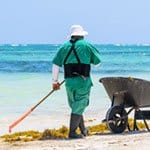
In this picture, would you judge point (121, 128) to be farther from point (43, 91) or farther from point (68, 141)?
point (43, 91)

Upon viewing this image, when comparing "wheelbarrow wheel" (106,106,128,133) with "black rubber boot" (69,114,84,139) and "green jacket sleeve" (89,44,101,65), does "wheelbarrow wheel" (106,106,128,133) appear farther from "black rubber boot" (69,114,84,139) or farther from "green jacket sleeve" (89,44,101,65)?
"green jacket sleeve" (89,44,101,65)

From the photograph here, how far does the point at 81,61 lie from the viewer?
939 cm

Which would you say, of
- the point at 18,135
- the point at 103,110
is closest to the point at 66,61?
the point at 18,135

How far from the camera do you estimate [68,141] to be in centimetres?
930

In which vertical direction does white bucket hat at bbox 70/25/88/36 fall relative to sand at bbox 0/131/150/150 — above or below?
above

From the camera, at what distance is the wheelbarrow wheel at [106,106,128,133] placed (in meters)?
10.1

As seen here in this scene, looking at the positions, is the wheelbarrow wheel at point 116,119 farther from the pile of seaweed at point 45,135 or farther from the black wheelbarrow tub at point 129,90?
the pile of seaweed at point 45,135

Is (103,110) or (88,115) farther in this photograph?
(103,110)

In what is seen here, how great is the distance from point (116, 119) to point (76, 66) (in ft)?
4.19

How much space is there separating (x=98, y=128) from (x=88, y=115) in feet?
10.5

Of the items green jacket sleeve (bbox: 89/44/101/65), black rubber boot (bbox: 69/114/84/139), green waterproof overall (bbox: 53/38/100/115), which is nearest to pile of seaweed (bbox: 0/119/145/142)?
black rubber boot (bbox: 69/114/84/139)

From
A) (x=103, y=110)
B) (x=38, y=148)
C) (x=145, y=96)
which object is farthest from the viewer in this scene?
(x=103, y=110)

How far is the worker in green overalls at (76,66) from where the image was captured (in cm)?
941

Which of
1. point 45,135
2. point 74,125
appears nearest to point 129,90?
point 74,125
